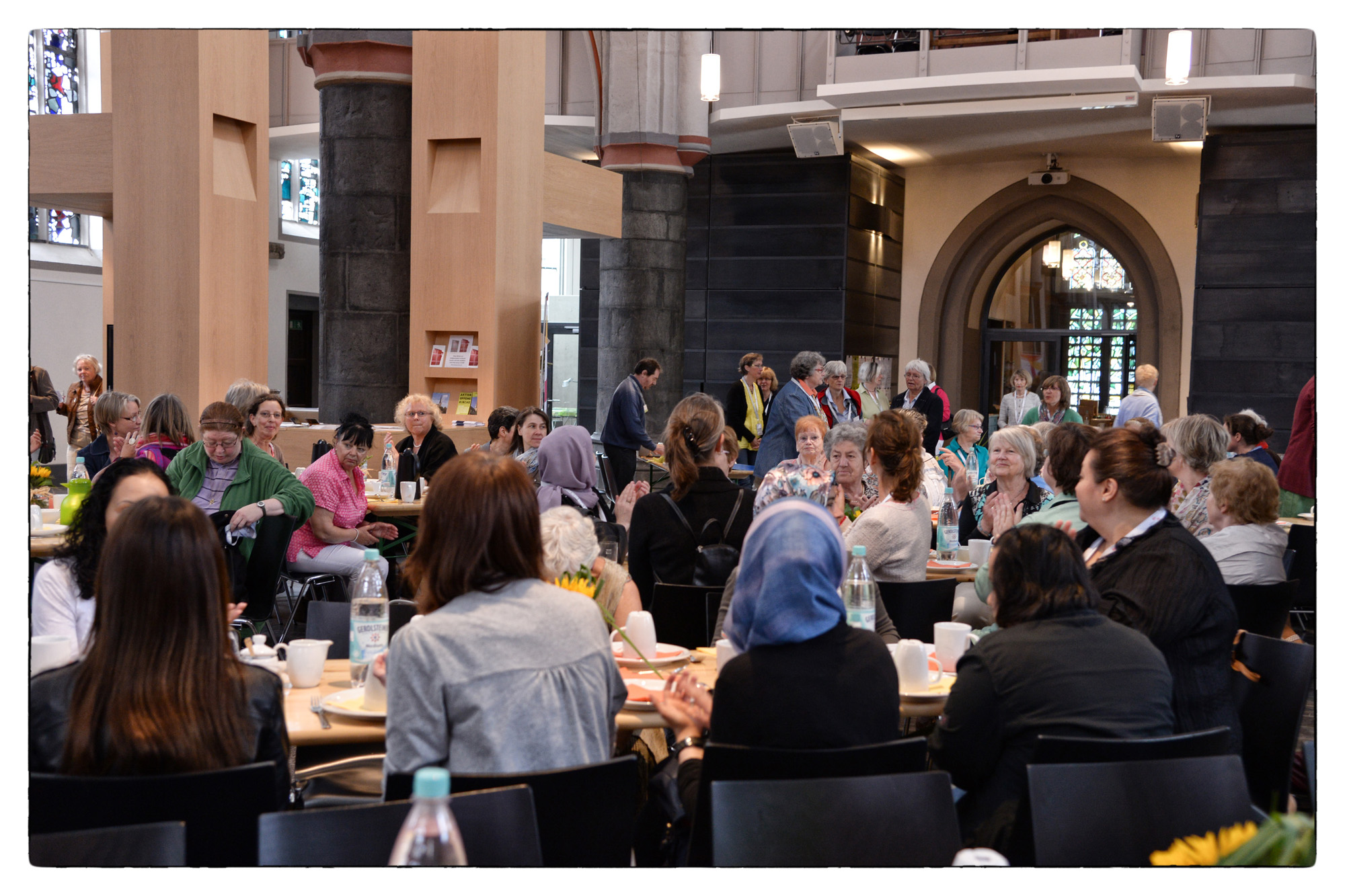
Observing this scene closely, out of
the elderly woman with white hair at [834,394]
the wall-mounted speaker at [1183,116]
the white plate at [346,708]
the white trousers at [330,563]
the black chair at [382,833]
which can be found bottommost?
the white trousers at [330,563]

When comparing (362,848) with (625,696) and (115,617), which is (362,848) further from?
(625,696)

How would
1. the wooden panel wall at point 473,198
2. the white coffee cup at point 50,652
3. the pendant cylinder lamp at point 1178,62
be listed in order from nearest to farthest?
the white coffee cup at point 50,652 → the wooden panel wall at point 473,198 → the pendant cylinder lamp at point 1178,62

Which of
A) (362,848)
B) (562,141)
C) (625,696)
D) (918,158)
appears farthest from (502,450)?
(918,158)

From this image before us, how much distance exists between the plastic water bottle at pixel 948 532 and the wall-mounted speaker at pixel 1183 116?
24.2 feet

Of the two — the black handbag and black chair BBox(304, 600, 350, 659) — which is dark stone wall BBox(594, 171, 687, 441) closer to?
the black handbag

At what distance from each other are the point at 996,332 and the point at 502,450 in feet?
36.9

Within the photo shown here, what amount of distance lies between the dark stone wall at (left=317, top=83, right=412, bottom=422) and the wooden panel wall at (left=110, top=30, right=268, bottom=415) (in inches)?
23.9

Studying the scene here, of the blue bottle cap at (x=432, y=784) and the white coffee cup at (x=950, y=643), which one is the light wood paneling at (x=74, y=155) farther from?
the blue bottle cap at (x=432, y=784)

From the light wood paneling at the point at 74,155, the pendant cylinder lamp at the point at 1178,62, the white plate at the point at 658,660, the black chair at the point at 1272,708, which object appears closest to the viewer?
the black chair at the point at 1272,708

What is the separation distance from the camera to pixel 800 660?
2.32 meters

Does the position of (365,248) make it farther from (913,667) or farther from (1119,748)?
(1119,748)

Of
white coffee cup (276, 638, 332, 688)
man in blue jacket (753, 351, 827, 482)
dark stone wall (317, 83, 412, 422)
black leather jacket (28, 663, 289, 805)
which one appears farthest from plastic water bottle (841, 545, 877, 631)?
dark stone wall (317, 83, 412, 422)

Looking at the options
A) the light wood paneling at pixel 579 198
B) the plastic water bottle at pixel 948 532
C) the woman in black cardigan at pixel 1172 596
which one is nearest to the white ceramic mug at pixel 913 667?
the woman in black cardigan at pixel 1172 596

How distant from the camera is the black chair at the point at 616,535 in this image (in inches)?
196
